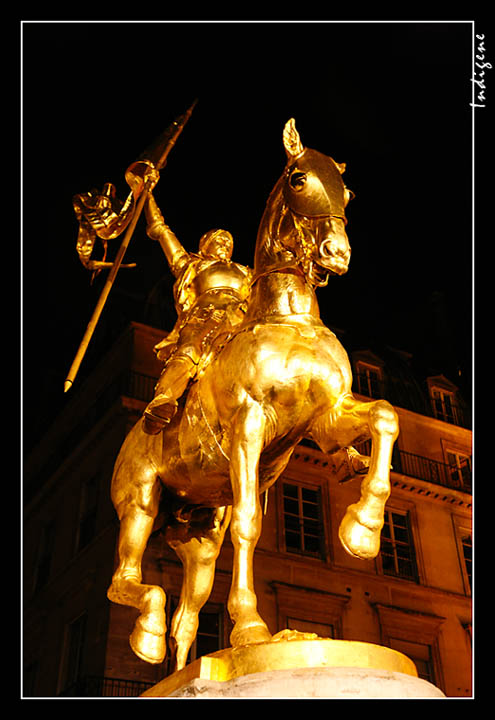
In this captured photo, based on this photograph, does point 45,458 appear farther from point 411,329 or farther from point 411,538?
point 411,329

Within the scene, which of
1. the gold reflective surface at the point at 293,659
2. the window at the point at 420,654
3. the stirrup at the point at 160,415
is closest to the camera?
the gold reflective surface at the point at 293,659

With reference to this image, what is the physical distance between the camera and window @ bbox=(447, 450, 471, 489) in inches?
819

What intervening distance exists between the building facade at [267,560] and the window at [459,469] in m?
0.03

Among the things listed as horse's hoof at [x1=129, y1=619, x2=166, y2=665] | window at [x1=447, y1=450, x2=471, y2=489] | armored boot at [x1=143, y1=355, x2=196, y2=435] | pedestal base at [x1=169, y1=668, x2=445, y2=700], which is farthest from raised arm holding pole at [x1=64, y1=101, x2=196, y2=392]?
window at [x1=447, y1=450, x2=471, y2=489]

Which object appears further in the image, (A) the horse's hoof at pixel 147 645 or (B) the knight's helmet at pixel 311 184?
(B) the knight's helmet at pixel 311 184

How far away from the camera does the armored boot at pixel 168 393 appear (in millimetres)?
4984

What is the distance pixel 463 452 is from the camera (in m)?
21.6

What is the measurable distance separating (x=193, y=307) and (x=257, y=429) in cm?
139

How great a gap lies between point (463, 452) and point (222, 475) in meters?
17.5

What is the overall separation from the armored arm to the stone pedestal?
9.82ft

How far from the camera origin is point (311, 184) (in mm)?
4984

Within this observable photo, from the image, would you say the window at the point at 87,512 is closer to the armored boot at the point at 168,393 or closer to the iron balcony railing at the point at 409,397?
the iron balcony railing at the point at 409,397

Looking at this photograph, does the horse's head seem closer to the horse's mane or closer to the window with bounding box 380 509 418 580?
the horse's mane

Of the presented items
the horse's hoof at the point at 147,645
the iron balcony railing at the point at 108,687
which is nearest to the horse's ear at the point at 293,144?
the horse's hoof at the point at 147,645
